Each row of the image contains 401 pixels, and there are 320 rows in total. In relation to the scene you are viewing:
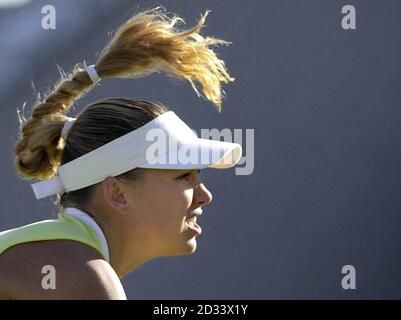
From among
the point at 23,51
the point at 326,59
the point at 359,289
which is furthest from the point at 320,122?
the point at 23,51

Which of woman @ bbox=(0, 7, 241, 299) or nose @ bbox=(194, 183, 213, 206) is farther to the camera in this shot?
nose @ bbox=(194, 183, 213, 206)

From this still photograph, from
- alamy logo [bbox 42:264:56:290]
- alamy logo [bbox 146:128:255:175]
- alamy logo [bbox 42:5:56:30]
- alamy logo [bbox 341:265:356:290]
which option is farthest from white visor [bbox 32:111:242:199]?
alamy logo [bbox 341:265:356:290]

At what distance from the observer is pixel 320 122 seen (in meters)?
4.13

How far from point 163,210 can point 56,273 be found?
1.12ft

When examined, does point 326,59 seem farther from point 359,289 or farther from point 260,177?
point 359,289

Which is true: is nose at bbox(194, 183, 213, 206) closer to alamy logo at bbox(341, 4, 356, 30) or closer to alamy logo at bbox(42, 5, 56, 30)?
alamy logo at bbox(42, 5, 56, 30)

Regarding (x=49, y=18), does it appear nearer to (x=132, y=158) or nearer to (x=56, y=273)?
(x=132, y=158)

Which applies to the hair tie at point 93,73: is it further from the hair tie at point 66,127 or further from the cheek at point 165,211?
the cheek at point 165,211

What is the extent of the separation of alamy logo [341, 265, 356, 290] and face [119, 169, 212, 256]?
5.60 ft

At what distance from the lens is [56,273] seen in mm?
2170

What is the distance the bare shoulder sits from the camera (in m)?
2.16

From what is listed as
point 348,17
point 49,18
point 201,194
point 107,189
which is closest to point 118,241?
point 107,189

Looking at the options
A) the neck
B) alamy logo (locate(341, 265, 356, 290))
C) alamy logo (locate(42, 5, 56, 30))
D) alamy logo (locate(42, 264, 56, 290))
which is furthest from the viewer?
alamy logo (locate(341, 265, 356, 290))
